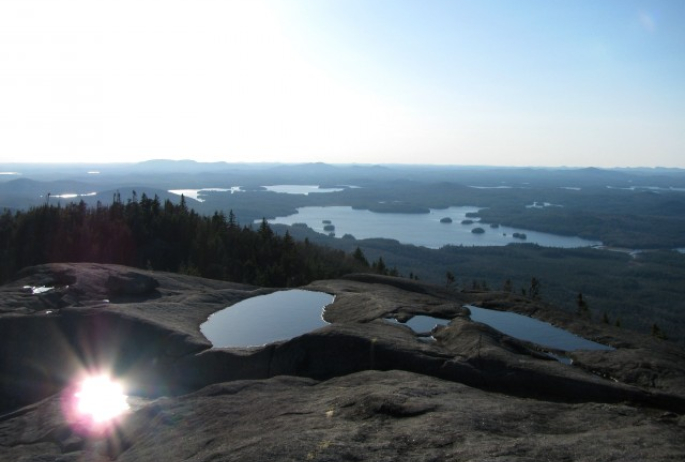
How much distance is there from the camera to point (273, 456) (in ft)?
23.9

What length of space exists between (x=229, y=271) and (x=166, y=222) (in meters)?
8.31

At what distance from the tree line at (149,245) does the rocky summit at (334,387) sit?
21.4 metres

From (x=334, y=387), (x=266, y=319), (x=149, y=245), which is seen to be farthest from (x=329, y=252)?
(x=334, y=387)

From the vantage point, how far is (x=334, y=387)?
423 inches

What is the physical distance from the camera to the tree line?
39.1 metres

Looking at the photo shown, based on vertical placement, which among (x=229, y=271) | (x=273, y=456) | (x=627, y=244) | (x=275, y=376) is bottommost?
(x=627, y=244)

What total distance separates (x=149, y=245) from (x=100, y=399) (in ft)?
105

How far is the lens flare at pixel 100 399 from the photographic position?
1122 centimetres

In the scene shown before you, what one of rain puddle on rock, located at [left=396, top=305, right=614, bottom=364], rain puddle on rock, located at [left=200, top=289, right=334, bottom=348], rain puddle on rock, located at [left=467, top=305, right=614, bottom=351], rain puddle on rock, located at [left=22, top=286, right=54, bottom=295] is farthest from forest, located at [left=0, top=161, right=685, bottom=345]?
rain puddle on rock, located at [left=396, top=305, right=614, bottom=364]

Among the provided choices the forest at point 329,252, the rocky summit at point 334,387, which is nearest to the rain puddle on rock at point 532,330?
the rocky summit at point 334,387

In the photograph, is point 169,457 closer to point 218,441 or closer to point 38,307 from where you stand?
point 218,441

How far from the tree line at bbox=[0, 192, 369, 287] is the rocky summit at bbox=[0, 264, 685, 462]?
2136 centimetres

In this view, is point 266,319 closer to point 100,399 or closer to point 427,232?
point 100,399

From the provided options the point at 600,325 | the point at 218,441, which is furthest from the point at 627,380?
the point at 218,441
